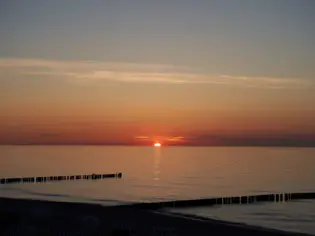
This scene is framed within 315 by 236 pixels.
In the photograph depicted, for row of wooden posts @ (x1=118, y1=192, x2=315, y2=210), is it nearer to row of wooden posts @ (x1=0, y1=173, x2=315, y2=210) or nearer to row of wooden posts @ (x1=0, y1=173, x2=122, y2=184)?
row of wooden posts @ (x1=0, y1=173, x2=315, y2=210)

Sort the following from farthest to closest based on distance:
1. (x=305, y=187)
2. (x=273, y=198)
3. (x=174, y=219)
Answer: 1. (x=305, y=187)
2. (x=273, y=198)
3. (x=174, y=219)

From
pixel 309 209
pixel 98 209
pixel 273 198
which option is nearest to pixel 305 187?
pixel 273 198

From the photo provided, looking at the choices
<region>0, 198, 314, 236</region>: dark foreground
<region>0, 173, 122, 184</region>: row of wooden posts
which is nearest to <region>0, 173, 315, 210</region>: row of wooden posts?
<region>0, 173, 122, 184</region>: row of wooden posts

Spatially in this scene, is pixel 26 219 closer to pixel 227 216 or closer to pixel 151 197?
pixel 227 216

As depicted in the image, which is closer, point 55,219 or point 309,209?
point 55,219

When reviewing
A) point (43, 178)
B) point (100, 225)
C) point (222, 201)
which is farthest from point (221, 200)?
point (43, 178)

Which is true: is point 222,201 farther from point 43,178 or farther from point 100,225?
point 43,178

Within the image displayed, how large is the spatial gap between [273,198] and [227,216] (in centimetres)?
1617

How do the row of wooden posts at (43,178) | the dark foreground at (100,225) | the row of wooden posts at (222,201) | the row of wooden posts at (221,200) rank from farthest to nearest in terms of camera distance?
the row of wooden posts at (43,178)
the row of wooden posts at (221,200)
the row of wooden posts at (222,201)
the dark foreground at (100,225)

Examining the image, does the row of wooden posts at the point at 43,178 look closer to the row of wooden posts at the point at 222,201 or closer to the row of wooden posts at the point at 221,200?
the row of wooden posts at the point at 221,200

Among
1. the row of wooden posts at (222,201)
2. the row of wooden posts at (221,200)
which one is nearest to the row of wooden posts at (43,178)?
the row of wooden posts at (221,200)

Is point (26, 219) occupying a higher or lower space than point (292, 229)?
higher

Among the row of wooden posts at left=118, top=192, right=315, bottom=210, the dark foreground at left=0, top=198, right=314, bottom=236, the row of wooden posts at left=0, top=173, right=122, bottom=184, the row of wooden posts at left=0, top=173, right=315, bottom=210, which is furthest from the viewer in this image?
the row of wooden posts at left=0, top=173, right=122, bottom=184

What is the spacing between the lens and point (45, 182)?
81.9m
